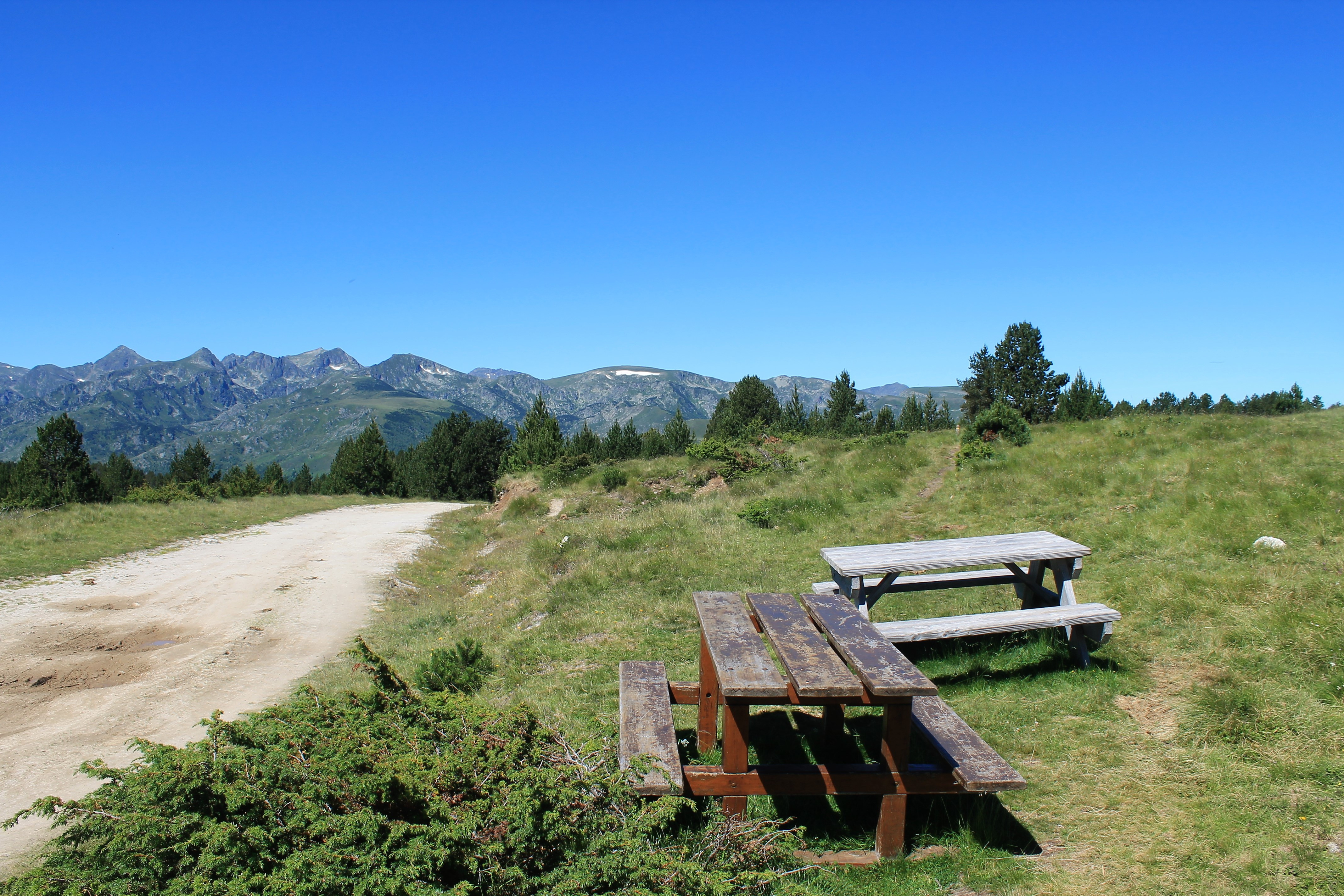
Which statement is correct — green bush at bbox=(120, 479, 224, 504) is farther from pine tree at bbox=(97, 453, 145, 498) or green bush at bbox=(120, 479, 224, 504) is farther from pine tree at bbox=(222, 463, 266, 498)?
pine tree at bbox=(97, 453, 145, 498)

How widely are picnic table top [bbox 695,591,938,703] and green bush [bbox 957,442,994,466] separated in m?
12.4

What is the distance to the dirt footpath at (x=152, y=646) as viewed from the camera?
5770mm

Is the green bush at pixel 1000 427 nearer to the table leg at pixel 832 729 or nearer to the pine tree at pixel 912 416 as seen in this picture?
the table leg at pixel 832 729

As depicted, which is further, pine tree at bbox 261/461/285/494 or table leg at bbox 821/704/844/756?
pine tree at bbox 261/461/285/494

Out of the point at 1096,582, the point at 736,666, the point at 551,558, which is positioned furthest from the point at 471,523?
the point at 736,666

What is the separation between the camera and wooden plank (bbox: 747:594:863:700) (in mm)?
3234

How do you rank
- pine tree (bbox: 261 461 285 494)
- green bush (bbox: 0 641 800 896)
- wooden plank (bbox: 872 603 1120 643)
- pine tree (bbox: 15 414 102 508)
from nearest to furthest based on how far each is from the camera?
1. green bush (bbox: 0 641 800 896)
2. wooden plank (bbox: 872 603 1120 643)
3. pine tree (bbox: 15 414 102 508)
4. pine tree (bbox: 261 461 285 494)

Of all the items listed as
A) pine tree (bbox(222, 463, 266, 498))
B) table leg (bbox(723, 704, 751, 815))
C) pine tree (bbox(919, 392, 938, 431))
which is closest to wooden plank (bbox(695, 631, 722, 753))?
table leg (bbox(723, 704, 751, 815))

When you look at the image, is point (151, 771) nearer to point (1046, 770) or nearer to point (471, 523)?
point (1046, 770)

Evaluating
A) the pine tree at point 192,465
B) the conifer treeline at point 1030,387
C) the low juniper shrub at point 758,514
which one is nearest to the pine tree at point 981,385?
the conifer treeline at point 1030,387

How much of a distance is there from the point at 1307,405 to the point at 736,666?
4153 cm

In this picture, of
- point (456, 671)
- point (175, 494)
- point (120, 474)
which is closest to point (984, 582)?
point (456, 671)

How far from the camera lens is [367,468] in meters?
46.6

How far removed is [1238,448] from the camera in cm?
1148
